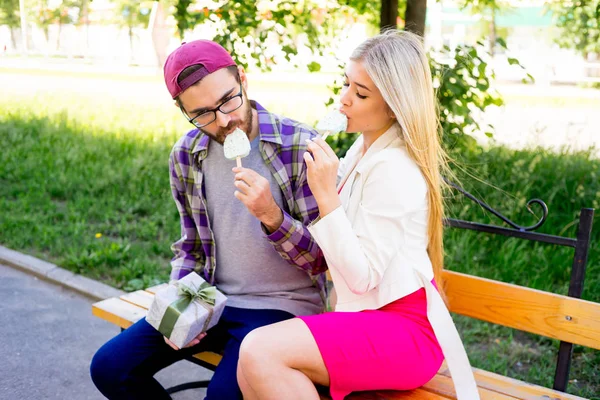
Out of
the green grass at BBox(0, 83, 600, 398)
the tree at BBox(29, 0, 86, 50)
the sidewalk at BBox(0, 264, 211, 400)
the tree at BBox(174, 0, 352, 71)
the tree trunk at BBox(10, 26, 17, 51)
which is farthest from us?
the tree trunk at BBox(10, 26, 17, 51)

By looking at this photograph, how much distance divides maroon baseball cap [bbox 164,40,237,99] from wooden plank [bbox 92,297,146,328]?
1046 mm

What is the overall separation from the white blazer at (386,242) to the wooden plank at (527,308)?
58 centimetres

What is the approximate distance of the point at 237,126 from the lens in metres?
2.27

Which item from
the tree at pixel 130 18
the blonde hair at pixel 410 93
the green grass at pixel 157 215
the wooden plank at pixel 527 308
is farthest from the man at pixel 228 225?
the tree at pixel 130 18

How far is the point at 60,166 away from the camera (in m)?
6.79

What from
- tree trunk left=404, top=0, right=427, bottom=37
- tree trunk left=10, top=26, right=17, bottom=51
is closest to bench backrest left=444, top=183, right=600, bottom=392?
tree trunk left=404, top=0, right=427, bottom=37

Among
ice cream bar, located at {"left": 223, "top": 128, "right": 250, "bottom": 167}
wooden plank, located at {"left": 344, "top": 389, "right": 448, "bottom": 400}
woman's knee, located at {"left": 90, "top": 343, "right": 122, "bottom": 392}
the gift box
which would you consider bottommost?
woman's knee, located at {"left": 90, "top": 343, "right": 122, "bottom": 392}

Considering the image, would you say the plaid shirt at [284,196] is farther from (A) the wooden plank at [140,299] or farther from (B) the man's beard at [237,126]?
(A) the wooden plank at [140,299]

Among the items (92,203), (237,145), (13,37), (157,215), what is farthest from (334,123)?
(13,37)

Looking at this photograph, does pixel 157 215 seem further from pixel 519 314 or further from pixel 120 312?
pixel 519 314

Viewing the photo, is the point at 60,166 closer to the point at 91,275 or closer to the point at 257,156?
the point at 91,275

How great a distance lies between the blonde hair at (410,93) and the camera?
6.56 ft

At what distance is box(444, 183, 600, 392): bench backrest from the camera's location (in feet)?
7.80

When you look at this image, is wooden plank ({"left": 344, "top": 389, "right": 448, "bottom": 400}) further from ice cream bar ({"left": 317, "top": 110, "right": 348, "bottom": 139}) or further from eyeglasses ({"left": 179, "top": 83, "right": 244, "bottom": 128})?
eyeglasses ({"left": 179, "top": 83, "right": 244, "bottom": 128})
